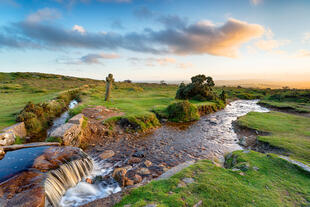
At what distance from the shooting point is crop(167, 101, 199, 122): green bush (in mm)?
18625

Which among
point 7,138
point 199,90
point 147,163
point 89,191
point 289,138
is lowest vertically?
point 89,191

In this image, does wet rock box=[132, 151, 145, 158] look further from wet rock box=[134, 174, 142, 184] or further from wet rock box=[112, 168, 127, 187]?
wet rock box=[112, 168, 127, 187]

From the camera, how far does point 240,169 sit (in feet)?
21.4

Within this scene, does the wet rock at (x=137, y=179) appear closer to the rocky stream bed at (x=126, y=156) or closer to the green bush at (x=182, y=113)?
the rocky stream bed at (x=126, y=156)

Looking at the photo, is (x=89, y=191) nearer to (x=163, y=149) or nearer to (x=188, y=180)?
(x=188, y=180)

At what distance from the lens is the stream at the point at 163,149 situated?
251 inches

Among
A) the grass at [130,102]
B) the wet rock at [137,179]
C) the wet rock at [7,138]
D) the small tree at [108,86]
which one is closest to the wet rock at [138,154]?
the wet rock at [137,179]

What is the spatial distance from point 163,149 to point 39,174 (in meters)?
7.42

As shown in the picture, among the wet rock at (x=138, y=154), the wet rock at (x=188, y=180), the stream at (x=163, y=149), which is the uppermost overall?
the wet rock at (x=188, y=180)

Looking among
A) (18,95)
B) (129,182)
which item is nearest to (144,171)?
(129,182)

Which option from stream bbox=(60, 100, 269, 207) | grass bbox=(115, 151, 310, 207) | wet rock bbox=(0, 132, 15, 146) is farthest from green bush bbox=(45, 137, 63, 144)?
grass bbox=(115, 151, 310, 207)

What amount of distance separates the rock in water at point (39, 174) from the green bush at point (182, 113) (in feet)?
A: 41.3

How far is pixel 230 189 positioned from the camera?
483 cm

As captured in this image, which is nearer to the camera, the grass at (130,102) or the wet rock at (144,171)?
the wet rock at (144,171)
